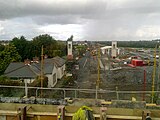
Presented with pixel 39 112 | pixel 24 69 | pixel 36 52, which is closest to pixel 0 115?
pixel 39 112

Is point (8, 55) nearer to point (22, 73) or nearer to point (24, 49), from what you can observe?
point (24, 49)

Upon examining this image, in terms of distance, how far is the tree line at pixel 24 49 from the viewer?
44.9m

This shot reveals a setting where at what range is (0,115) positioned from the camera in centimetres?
829

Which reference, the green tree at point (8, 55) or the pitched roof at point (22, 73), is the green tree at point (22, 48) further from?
the pitched roof at point (22, 73)

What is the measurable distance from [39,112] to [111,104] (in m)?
2.59

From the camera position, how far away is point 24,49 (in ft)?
176

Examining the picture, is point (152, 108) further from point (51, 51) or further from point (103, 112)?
point (51, 51)

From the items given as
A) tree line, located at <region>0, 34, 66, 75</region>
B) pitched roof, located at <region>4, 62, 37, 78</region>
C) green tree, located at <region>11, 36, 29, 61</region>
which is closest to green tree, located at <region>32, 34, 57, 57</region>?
tree line, located at <region>0, 34, 66, 75</region>

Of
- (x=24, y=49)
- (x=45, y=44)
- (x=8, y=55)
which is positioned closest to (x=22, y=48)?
(x=24, y=49)

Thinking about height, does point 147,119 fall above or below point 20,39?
below

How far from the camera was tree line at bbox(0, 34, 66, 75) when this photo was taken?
44906 mm

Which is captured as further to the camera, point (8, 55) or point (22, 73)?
point (8, 55)

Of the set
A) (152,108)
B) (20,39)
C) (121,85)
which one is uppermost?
(20,39)

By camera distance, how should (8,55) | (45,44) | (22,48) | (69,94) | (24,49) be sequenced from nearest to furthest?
(69,94) < (8,55) < (22,48) < (24,49) < (45,44)
